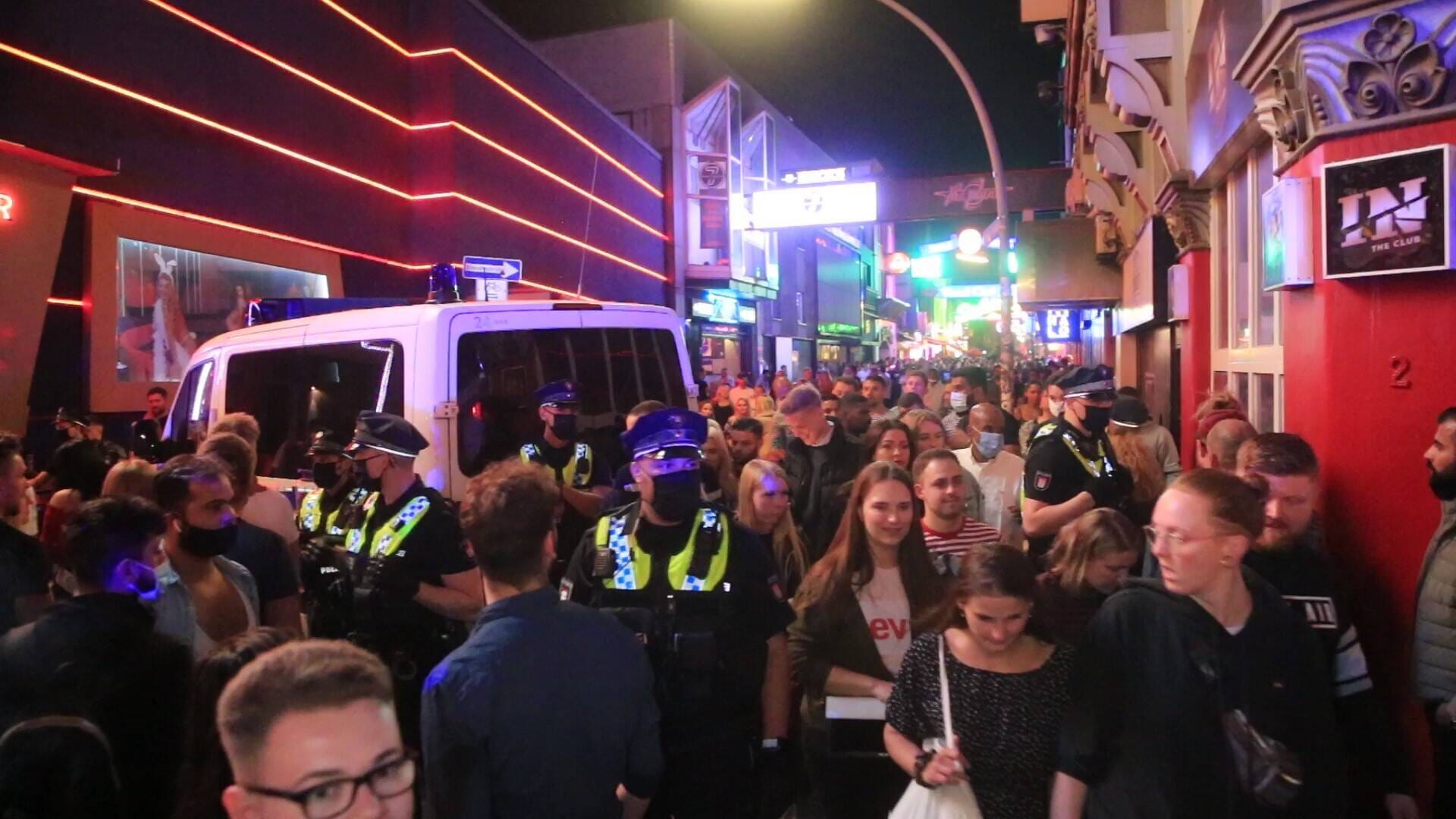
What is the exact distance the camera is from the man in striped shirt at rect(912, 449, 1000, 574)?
4656 mm

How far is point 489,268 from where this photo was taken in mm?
14531

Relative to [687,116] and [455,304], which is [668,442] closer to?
[455,304]

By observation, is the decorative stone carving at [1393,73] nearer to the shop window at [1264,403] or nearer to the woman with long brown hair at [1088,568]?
the woman with long brown hair at [1088,568]

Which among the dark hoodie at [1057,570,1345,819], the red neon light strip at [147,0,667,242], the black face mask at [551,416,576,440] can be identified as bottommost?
the dark hoodie at [1057,570,1345,819]

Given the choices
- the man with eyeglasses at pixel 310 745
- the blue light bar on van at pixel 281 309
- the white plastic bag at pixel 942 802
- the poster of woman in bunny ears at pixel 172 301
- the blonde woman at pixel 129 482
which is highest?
the poster of woman in bunny ears at pixel 172 301

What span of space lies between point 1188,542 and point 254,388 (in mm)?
6178

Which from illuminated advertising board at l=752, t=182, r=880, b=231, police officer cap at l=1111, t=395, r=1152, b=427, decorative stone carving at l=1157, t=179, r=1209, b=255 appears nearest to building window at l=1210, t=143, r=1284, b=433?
decorative stone carving at l=1157, t=179, r=1209, b=255

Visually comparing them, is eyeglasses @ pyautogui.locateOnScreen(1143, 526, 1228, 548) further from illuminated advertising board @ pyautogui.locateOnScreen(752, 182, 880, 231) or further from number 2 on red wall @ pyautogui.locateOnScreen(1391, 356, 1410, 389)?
illuminated advertising board @ pyautogui.locateOnScreen(752, 182, 880, 231)

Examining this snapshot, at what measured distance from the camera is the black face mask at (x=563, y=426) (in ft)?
19.3

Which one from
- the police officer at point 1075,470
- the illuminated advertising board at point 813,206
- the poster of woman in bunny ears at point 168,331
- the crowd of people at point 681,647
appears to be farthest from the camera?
the illuminated advertising board at point 813,206

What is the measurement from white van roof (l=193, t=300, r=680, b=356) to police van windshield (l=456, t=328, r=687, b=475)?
127 mm

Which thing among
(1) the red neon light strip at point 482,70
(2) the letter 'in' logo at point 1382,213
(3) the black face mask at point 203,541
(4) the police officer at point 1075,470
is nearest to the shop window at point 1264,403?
(4) the police officer at point 1075,470

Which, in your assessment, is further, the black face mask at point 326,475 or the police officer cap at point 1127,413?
the police officer cap at point 1127,413

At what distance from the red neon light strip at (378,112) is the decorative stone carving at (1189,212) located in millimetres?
6132
